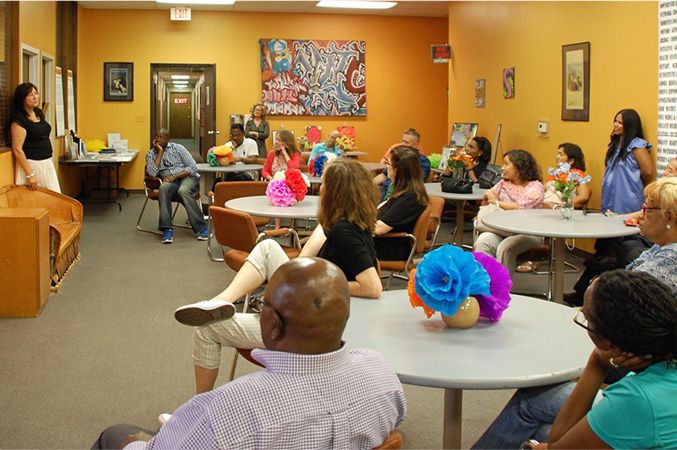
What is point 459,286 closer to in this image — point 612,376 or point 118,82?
point 612,376

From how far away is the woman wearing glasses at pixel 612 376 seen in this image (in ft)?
6.59

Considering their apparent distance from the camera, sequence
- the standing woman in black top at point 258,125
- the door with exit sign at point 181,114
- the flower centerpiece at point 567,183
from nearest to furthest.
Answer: the flower centerpiece at point 567,183 < the standing woman in black top at point 258,125 < the door with exit sign at point 181,114

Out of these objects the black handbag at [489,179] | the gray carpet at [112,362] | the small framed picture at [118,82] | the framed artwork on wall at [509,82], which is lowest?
the gray carpet at [112,362]

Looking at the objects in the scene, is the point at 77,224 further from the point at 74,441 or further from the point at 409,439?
the point at 409,439

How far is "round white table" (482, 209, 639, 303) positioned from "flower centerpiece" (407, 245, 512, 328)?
2.03 metres

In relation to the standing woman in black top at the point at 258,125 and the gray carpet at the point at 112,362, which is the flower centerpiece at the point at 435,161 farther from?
the gray carpet at the point at 112,362

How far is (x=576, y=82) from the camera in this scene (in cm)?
705

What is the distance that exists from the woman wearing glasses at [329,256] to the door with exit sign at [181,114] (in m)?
12.1

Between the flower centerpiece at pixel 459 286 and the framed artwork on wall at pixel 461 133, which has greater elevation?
the framed artwork on wall at pixel 461 133

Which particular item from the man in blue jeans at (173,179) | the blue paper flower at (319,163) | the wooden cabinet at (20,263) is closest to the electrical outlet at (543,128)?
the blue paper flower at (319,163)

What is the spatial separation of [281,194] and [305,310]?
156 inches

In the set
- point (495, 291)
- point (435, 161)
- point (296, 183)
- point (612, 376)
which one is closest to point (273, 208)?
point (296, 183)

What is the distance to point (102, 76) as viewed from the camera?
41.1 feet

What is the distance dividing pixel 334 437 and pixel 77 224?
19.2ft
